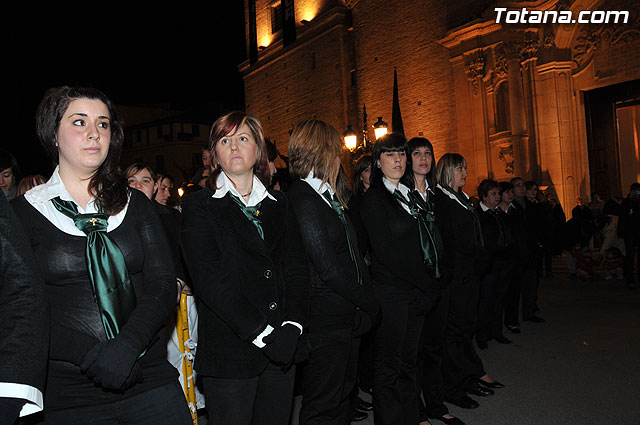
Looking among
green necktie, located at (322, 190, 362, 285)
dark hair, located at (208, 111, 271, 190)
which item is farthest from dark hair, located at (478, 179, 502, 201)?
dark hair, located at (208, 111, 271, 190)

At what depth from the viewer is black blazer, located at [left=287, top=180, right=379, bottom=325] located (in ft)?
10.9

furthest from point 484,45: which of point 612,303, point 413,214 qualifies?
point 413,214

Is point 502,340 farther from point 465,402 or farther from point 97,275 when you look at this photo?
point 97,275

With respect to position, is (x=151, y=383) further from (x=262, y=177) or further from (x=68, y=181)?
(x=262, y=177)

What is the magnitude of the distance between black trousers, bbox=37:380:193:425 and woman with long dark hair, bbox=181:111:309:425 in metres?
0.39

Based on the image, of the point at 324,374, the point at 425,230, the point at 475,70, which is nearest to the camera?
the point at 324,374

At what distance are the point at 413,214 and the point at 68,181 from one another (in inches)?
104

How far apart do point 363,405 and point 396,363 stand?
1567 mm

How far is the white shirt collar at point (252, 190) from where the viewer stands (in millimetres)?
2900

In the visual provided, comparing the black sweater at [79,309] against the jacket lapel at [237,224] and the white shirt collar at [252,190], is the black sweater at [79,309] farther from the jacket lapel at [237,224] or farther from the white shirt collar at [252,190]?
the white shirt collar at [252,190]

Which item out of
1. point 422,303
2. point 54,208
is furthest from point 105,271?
point 422,303

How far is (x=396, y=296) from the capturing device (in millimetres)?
3906

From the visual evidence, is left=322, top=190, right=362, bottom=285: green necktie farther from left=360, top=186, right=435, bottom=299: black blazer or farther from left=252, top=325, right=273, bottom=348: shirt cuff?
left=252, top=325, right=273, bottom=348: shirt cuff
